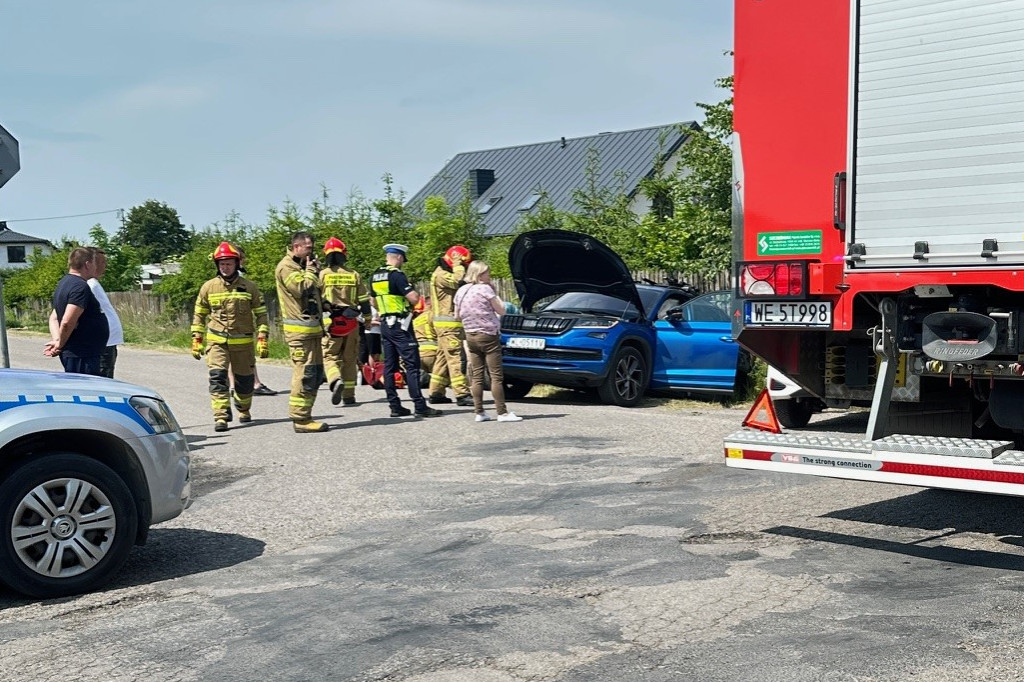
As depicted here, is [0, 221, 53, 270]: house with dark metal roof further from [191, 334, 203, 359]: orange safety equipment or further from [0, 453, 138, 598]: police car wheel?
[0, 453, 138, 598]: police car wheel

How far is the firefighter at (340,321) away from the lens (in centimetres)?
1470

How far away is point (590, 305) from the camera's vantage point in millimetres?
14977

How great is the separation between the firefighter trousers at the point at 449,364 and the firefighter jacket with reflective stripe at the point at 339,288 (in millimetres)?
1192

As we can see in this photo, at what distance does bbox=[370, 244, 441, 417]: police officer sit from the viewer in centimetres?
1334

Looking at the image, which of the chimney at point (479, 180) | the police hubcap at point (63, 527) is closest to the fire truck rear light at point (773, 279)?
the police hubcap at point (63, 527)

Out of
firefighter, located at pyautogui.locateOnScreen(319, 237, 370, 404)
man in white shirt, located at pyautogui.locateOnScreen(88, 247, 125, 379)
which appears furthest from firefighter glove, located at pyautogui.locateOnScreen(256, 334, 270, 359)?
man in white shirt, located at pyautogui.locateOnScreen(88, 247, 125, 379)

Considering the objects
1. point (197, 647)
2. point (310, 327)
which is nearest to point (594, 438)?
point (310, 327)

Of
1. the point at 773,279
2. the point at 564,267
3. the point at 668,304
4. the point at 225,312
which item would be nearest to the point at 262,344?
the point at 225,312

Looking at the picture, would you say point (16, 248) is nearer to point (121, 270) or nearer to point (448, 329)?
point (121, 270)

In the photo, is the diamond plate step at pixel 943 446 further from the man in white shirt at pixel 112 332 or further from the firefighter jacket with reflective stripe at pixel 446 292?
the firefighter jacket with reflective stripe at pixel 446 292

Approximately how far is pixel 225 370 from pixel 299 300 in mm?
1487

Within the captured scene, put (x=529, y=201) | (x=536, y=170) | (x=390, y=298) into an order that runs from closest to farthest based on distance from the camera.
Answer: (x=390, y=298)
(x=529, y=201)
(x=536, y=170)

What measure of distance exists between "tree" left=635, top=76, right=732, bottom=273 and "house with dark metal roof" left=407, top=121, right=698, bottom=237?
94.2 feet

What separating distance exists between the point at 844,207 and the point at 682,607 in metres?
2.65
